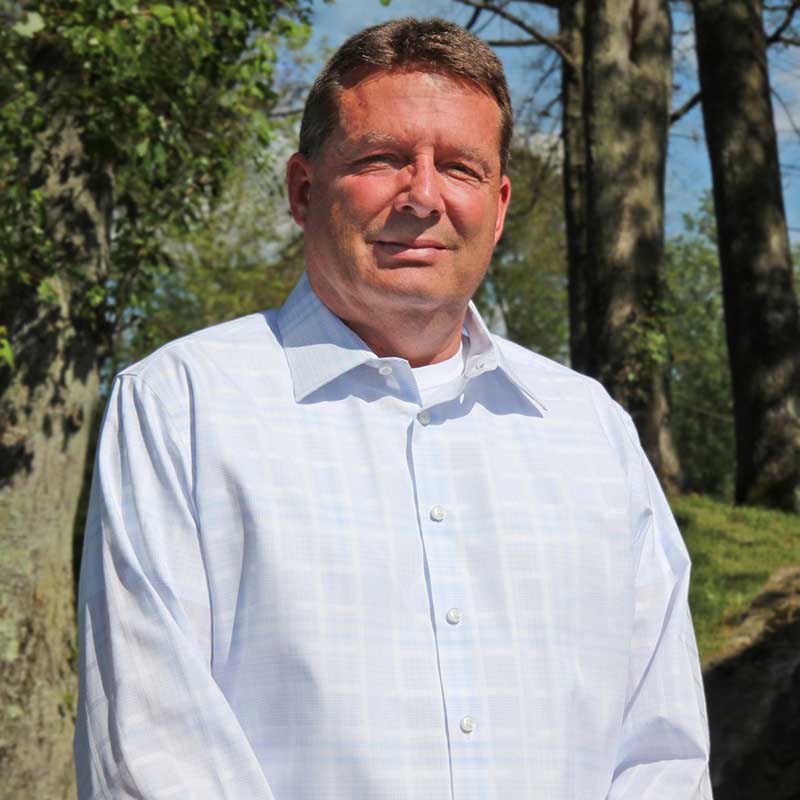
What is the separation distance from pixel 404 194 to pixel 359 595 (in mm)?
856

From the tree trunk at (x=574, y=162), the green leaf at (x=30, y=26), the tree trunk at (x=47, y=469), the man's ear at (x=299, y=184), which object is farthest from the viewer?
the tree trunk at (x=574, y=162)

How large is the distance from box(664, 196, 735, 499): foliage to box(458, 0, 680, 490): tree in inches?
1218

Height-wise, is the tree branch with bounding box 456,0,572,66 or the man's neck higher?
the tree branch with bounding box 456,0,572,66

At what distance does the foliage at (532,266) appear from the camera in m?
21.8

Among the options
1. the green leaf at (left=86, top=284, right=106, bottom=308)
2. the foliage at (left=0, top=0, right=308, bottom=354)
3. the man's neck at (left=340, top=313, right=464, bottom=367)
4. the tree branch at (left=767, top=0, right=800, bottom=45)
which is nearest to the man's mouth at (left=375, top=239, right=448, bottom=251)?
the man's neck at (left=340, top=313, right=464, bottom=367)

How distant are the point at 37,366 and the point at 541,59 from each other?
11781 mm

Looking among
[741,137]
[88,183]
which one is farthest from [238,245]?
[88,183]

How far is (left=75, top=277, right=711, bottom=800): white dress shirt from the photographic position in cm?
239

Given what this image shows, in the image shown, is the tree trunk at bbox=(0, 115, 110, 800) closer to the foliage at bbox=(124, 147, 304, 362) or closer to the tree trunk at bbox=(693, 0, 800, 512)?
the tree trunk at bbox=(693, 0, 800, 512)

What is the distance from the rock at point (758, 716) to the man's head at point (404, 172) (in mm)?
4275

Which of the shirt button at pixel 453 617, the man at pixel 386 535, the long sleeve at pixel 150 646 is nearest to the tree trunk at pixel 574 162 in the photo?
the man at pixel 386 535

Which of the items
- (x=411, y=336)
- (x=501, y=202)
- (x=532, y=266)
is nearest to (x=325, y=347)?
(x=411, y=336)

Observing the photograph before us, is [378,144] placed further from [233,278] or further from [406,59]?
[233,278]

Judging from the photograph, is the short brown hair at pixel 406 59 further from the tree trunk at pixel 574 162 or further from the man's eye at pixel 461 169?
the tree trunk at pixel 574 162
